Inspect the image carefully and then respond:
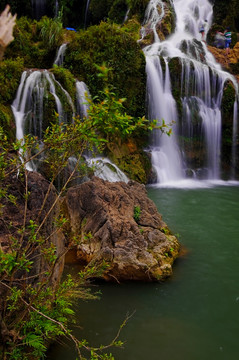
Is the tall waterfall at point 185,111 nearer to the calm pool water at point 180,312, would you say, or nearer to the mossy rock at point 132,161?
the mossy rock at point 132,161

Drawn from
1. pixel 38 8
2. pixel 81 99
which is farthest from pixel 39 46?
pixel 38 8

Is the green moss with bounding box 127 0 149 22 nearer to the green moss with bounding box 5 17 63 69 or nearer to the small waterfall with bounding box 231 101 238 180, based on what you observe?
the small waterfall with bounding box 231 101 238 180

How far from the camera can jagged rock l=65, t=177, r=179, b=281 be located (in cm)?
508

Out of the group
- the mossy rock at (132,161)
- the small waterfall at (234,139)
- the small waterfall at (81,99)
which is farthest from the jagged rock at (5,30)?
the small waterfall at (234,139)

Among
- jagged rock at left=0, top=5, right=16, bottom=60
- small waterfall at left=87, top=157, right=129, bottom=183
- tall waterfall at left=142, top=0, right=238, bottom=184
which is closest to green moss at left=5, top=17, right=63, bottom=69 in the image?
tall waterfall at left=142, top=0, right=238, bottom=184

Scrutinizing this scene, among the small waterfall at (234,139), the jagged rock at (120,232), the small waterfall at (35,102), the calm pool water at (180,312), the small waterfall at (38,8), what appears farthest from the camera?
the small waterfall at (38,8)

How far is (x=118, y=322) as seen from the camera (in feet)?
13.6

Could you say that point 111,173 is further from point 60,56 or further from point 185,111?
point 185,111

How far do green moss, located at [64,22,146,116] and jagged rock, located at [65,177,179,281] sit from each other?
778 centimetres

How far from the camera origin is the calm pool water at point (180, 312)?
12.1 ft

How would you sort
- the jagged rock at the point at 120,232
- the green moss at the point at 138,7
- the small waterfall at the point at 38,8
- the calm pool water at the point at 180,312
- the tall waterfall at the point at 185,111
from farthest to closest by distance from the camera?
1. the small waterfall at the point at 38,8
2. the green moss at the point at 138,7
3. the tall waterfall at the point at 185,111
4. the jagged rock at the point at 120,232
5. the calm pool water at the point at 180,312

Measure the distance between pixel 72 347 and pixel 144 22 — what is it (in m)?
23.5

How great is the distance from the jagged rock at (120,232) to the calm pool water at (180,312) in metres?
0.26

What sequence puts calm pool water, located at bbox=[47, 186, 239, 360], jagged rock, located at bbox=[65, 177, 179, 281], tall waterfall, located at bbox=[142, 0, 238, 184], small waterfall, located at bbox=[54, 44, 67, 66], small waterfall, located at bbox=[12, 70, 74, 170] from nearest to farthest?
1. calm pool water, located at bbox=[47, 186, 239, 360]
2. jagged rock, located at bbox=[65, 177, 179, 281]
3. small waterfall, located at bbox=[12, 70, 74, 170]
4. small waterfall, located at bbox=[54, 44, 67, 66]
5. tall waterfall, located at bbox=[142, 0, 238, 184]
